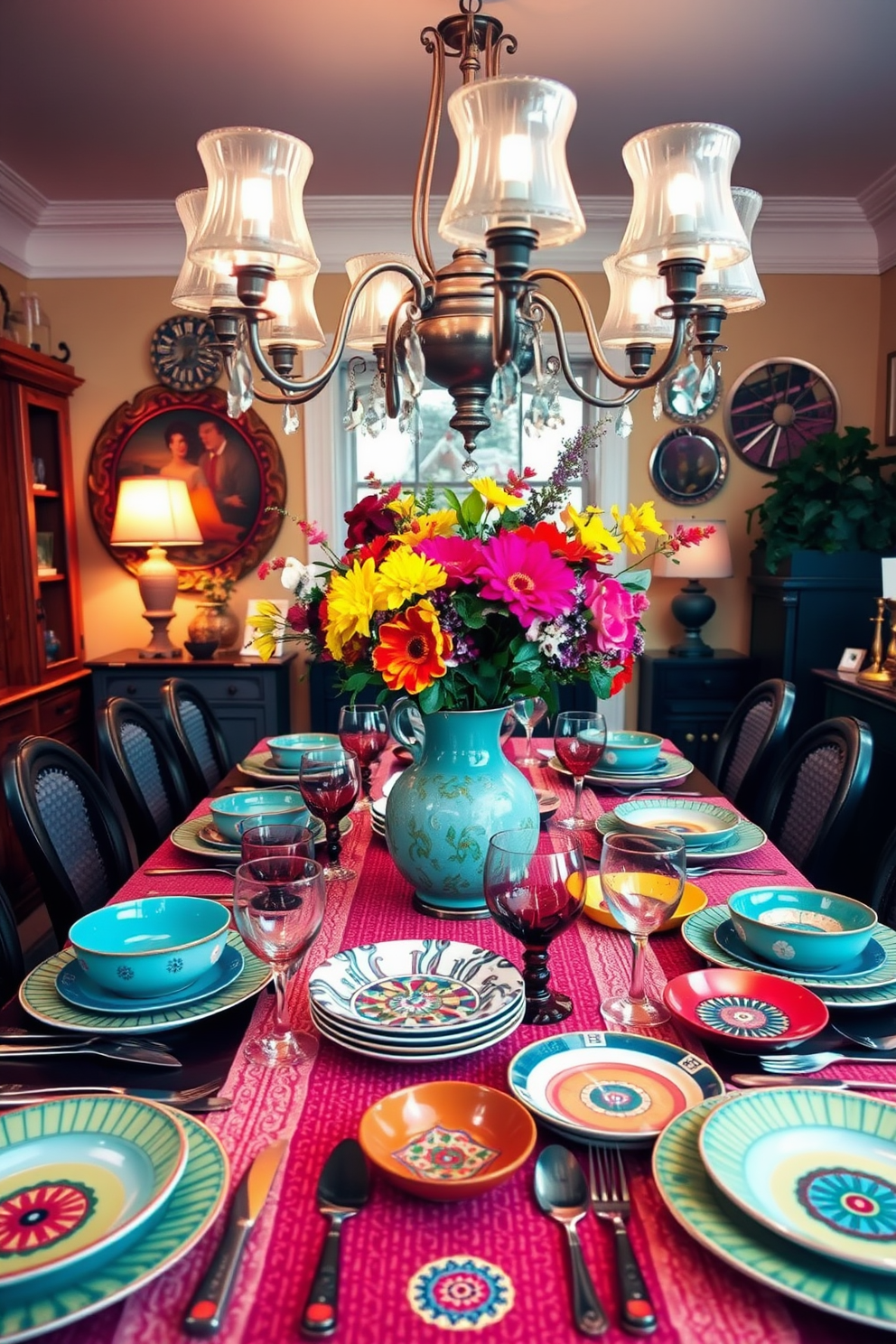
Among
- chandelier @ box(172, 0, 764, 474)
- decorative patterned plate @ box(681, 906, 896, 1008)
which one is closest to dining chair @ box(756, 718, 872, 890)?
decorative patterned plate @ box(681, 906, 896, 1008)

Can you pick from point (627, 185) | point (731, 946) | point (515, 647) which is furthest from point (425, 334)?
point (627, 185)

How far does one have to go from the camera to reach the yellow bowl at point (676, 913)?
130cm

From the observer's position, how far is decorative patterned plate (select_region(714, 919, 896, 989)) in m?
1.08

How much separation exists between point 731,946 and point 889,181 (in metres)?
3.29

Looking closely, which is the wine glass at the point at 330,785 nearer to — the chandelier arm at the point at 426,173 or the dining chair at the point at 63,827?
the dining chair at the point at 63,827

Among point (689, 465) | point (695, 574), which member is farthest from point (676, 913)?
point (689, 465)

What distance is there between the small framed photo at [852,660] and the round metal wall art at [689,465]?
0.98 meters

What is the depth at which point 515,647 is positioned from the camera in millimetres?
1244

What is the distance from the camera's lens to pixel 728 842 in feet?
5.27

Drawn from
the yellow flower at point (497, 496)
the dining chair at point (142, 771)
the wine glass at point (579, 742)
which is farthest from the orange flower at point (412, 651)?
the dining chair at point (142, 771)

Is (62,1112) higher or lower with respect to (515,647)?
lower

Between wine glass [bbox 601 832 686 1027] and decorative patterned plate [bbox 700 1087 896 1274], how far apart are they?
0.73 ft

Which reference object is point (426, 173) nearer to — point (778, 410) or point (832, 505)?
point (832, 505)

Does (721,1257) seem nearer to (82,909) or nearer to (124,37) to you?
(82,909)
